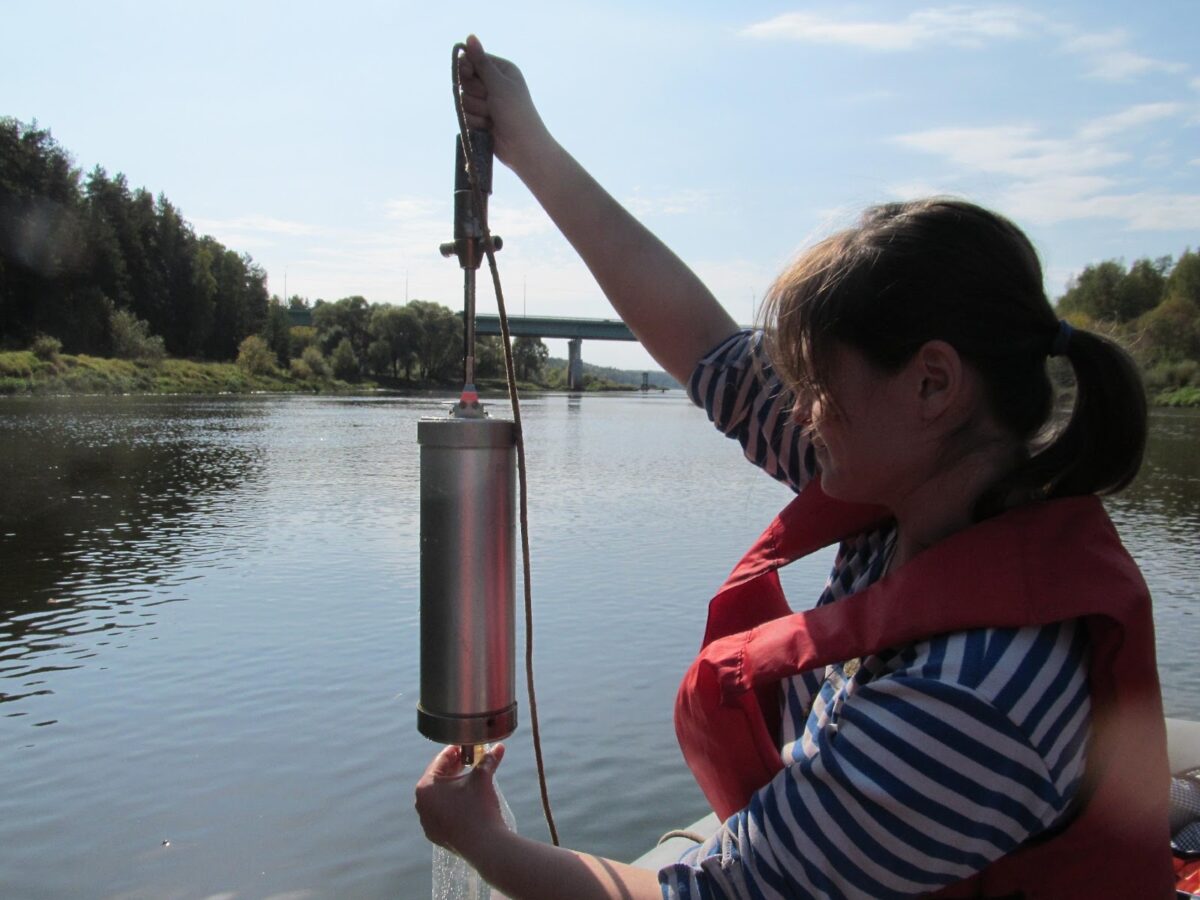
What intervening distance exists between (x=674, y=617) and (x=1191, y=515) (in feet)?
34.9

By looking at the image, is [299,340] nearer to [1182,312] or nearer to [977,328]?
[1182,312]

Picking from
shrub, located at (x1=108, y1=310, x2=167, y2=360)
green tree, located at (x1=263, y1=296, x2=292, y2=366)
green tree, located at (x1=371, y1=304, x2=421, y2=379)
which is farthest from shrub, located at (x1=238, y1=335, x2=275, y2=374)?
shrub, located at (x1=108, y1=310, x2=167, y2=360)

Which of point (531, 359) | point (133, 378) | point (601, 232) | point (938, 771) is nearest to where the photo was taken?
→ point (938, 771)

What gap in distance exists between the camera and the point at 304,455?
2250 centimetres

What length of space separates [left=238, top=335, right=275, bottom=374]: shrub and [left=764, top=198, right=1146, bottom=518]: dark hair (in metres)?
81.7

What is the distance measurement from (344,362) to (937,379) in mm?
87884

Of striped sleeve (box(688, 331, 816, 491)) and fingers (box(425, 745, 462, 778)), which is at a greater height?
striped sleeve (box(688, 331, 816, 491))

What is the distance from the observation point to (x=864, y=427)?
4.31 feet

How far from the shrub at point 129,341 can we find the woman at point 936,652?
72940mm

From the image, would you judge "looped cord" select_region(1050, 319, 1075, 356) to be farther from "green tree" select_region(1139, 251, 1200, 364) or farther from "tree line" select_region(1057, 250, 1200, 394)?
"tree line" select_region(1057, 250, 1200, 394)

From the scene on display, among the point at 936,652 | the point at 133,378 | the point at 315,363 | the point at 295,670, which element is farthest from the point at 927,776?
the point at 315,363

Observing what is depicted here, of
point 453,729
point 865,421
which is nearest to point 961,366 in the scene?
point 865,421

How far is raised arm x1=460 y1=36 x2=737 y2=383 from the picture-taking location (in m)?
1.66

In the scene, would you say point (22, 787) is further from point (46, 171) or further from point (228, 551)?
point (46, 171)
